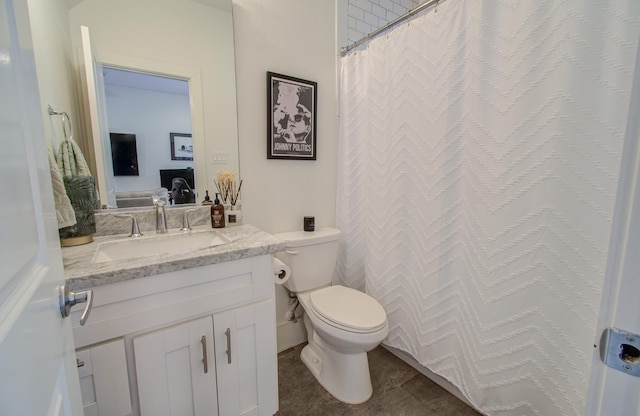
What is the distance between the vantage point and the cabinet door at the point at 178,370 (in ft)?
3.15

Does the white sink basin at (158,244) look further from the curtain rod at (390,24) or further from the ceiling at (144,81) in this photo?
the curtain rod at (390,24)

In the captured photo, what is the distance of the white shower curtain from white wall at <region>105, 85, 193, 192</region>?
1.05 meters

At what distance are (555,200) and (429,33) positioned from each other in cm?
92

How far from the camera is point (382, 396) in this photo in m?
1.48

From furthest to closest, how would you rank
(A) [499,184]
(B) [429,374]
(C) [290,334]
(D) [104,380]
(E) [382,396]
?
(C) [290,334]
(B) [429,374]
(E) [382,396]
(A) [499,184]
(D) [104,380]

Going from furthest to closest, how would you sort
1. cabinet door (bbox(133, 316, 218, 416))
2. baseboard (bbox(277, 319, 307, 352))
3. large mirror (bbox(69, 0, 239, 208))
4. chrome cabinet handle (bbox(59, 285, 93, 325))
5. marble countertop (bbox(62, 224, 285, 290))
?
baseboard (bbox(277, 319, 307, 352)) < large mirror (bbox(69, 0, 239, 208)) < cabinet door (bbox(133, 316, 218, 416)) < marble countertop (bbox(62, 224, 285, 290)) < chrome cabinet handle (bbox(59, 285, 93, 325))

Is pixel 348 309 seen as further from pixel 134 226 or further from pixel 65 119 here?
pixel 65 119

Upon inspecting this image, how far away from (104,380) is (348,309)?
3.27 feet

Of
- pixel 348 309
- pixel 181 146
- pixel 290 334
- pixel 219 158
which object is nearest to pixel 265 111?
pixel 219 158

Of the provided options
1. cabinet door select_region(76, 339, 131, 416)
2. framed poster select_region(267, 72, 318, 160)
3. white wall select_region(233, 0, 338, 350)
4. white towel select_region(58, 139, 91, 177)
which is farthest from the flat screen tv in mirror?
cabinet door select_region(76, 339, 131, 416)

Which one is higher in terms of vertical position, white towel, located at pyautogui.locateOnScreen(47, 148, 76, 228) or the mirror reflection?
the mirror reflection

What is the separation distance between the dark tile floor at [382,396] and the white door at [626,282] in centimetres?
123

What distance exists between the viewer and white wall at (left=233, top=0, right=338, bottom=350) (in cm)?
157

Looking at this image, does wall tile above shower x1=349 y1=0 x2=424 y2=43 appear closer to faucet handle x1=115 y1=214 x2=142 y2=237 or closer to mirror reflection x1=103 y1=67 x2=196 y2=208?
mirror reflection x1=103 y1=67 x2=196 y2=208
